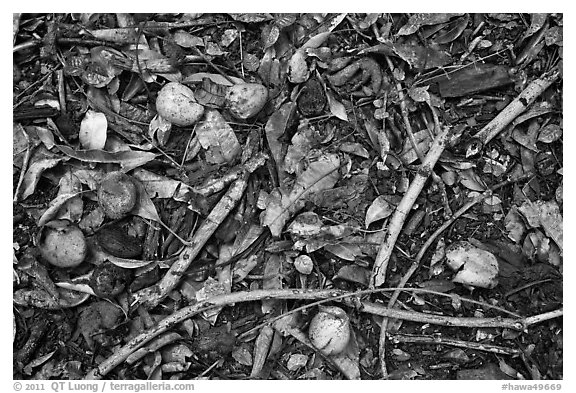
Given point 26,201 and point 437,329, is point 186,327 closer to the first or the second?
point 26,201

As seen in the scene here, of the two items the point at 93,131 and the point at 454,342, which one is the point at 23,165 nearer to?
the point at 93,131

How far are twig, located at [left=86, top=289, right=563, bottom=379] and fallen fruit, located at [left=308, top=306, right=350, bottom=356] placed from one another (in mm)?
56

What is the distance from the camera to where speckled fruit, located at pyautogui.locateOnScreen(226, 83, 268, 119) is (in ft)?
6.65

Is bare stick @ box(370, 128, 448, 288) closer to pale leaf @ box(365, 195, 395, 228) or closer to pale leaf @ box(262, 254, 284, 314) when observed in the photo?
pale leaf @ box(365, 195, 395, 228)

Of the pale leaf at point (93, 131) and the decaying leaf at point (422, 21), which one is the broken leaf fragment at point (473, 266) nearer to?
the decaying leaf at point (422, 21)

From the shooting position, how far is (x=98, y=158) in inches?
81.2

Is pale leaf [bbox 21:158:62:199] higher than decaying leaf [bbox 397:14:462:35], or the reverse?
decaying leaf [bbox 397:14:462:35]

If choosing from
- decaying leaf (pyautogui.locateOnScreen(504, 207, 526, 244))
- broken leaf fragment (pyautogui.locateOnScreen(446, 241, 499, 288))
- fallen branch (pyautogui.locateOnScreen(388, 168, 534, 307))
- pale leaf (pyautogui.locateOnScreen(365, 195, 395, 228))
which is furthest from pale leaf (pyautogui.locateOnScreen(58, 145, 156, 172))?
decaying leaf (pyautogui.locateOnScreen(504, 207, 526, 244))

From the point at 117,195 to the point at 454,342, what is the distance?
45.9 inches

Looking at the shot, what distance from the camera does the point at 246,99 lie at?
2.03 metres

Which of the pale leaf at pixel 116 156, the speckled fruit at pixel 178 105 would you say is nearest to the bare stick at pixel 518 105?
the speckled fruit at pixel 178 105

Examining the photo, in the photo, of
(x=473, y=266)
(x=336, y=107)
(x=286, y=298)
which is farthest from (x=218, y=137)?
(x=473, y=266)

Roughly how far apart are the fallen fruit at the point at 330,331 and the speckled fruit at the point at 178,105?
0.75 metres
